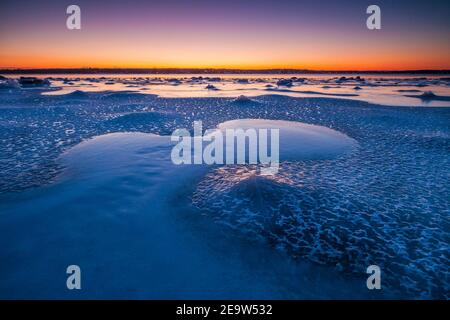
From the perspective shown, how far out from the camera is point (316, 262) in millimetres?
4543

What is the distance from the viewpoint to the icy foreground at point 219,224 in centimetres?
405

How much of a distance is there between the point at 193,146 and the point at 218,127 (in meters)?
4.18

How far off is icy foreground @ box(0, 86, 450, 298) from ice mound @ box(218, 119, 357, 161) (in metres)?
0.60

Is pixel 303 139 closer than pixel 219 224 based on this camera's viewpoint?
No

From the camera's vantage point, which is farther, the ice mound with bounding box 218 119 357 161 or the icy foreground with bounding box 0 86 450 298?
the ice mound with bounding box 218 119 357 161

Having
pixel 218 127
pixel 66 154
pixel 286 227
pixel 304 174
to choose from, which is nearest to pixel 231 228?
pixel 286 227

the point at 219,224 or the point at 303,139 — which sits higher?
the point at 303,139

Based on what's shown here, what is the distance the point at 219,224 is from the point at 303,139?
7.84 metres

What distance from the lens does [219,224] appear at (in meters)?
5.59

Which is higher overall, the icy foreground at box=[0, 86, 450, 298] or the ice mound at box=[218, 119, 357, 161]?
the ice mound at box=[218, 119, 357, 161]

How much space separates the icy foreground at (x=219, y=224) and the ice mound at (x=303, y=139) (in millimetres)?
600

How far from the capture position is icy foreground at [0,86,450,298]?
405cm

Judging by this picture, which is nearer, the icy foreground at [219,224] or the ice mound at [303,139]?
A: the icy foreground at [219,224]

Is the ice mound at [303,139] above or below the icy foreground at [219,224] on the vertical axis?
above
